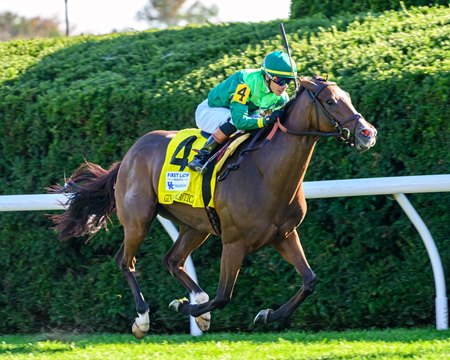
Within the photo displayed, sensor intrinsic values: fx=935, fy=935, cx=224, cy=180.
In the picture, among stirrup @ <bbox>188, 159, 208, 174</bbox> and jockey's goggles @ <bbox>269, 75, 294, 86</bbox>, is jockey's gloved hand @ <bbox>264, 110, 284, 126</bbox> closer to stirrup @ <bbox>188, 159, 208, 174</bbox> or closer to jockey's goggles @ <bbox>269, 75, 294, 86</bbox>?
jockey's goggles @ <bbox>269, 75, 294, 86</bbox>

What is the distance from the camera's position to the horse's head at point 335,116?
5.48 metres

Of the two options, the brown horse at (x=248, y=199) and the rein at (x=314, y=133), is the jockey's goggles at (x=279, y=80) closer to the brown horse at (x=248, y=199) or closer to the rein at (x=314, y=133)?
the brown horse at (x=248, y=199)

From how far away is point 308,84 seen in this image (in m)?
5.89

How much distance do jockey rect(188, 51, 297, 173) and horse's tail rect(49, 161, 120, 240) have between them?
1071mm

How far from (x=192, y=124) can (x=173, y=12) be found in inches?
721

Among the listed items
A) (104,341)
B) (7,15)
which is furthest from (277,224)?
(7,15)

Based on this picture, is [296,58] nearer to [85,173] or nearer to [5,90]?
[85,173]

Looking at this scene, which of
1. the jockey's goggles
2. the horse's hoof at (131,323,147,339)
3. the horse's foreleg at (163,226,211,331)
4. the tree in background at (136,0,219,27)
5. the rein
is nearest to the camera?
the rein

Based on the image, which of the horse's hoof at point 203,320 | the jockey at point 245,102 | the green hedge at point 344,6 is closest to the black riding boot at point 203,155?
the jockey at point 245,102

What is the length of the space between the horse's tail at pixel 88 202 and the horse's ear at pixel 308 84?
1.92 metres

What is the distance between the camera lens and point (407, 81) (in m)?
6.81

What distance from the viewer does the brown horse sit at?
5.82 metres

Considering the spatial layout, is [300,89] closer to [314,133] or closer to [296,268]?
[314,133]

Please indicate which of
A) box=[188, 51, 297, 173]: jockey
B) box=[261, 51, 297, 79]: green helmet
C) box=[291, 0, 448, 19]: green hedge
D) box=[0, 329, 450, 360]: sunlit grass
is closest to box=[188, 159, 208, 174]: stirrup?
box=[188, 51, 297, 173]: jockey
